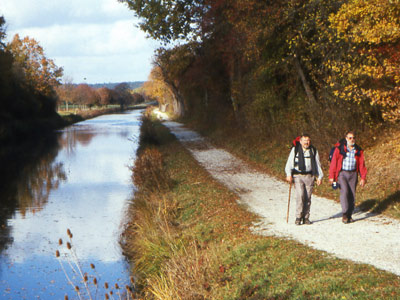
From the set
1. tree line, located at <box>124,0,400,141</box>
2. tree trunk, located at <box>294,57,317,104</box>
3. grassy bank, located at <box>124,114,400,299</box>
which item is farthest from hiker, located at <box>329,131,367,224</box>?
tree trunk, located at <box>294,57,317,104</box>

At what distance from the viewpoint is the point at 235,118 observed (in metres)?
30.1

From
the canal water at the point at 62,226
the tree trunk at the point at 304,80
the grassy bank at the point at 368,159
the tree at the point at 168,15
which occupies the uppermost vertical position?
the tree at the point at 168,15

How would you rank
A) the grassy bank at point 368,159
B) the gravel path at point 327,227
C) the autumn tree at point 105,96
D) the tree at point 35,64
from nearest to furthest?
the gravel path at point 327,227
the grassy bank at point 368,159
the tree at point 35,64
the autumn tree at point 105,96

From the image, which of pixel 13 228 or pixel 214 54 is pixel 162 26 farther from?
pixel 13 228

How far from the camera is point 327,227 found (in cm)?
965

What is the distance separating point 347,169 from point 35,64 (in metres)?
62.0

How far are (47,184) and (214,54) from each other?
1413 cm

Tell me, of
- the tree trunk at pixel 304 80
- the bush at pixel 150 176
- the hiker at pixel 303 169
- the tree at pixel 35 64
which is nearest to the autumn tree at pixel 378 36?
the hiker at pixel 303 169

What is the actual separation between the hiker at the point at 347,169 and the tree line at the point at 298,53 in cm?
253

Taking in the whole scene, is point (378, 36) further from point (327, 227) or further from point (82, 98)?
point (82, 98)

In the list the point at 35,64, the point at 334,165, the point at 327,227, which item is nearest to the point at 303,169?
the point at 334,165

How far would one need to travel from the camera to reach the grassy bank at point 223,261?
21.8 feet

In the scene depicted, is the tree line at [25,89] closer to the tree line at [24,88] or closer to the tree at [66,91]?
the tree line at [24,88]

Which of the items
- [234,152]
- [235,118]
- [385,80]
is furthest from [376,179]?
[235,118]
